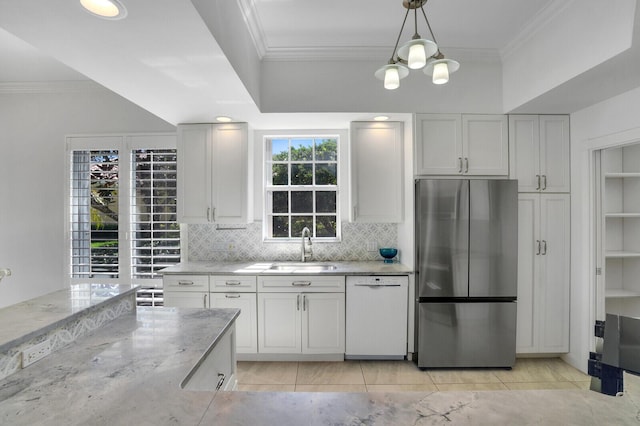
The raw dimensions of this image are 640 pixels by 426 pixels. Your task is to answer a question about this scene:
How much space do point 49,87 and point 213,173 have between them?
2189 mm

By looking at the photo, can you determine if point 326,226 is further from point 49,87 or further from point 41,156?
point 49,87

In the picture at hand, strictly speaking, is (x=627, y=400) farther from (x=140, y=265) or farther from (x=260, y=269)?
(x=140, y=265)

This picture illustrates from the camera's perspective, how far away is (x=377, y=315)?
3.04 m

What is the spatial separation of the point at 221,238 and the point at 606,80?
373cm

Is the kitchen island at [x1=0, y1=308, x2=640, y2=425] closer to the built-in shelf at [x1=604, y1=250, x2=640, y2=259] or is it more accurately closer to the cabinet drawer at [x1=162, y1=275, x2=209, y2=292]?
the cabinet drawer at [x1=162, y1=275, x2=209, y2=292]

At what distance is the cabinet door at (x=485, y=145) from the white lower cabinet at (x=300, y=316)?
1703 millimetres

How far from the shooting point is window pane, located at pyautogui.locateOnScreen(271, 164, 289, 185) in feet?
12.6

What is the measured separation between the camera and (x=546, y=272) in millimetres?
3041

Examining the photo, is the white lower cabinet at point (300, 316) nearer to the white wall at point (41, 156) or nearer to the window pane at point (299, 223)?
the window pane at point (299, 223)

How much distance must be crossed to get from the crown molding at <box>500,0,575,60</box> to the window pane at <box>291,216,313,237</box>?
2585 millimetres

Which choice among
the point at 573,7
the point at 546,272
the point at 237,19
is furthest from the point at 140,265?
the point at 573,7

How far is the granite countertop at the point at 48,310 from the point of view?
3.86ft

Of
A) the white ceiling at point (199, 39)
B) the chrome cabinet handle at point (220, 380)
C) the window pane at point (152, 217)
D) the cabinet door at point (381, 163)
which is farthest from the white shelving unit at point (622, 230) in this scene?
the window pane at point (152, 217)

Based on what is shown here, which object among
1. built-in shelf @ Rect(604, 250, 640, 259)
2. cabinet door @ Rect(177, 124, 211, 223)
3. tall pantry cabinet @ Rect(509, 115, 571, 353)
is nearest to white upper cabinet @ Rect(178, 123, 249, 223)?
cabinet door @ Rect(177, 124, 211, 223)
